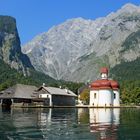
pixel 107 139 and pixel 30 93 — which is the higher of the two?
pixel 30 93

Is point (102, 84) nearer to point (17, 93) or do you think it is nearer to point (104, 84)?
point (104, 84)

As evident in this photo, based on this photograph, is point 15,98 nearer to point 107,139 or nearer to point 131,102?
point 131,102

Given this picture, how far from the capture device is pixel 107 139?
40.2 m

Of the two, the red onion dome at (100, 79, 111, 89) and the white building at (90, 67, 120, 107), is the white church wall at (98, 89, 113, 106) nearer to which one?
the white building at (90, 67, 120, 107)

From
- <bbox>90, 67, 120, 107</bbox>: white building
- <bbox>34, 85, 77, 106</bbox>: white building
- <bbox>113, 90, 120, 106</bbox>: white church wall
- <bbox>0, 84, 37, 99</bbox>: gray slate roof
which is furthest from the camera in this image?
<bbox>113, 90, 120, 106</bbox>: white church wall

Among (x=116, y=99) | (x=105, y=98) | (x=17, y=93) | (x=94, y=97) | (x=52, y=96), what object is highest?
(x=17, y=93)

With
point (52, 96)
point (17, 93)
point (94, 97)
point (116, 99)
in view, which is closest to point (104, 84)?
point (94, 97)

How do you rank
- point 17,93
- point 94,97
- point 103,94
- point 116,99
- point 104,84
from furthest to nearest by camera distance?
point 116,99 → point 94,97 → point 103,94 → point 104,84 → point 17,93

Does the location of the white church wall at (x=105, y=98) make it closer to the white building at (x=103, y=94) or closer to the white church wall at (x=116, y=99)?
the white building at (x=103, y=94)

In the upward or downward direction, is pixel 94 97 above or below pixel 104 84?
below

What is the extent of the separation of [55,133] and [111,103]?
382ft

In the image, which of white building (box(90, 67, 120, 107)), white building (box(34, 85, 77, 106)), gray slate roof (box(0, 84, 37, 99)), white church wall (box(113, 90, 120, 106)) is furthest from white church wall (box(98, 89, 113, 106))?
gray slate roof (box(0, 84, 37, 99))

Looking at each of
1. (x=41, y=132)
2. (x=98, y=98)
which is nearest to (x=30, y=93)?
(x=98, y=98)

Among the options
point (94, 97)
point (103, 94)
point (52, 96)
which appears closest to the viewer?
point (52, 96)
